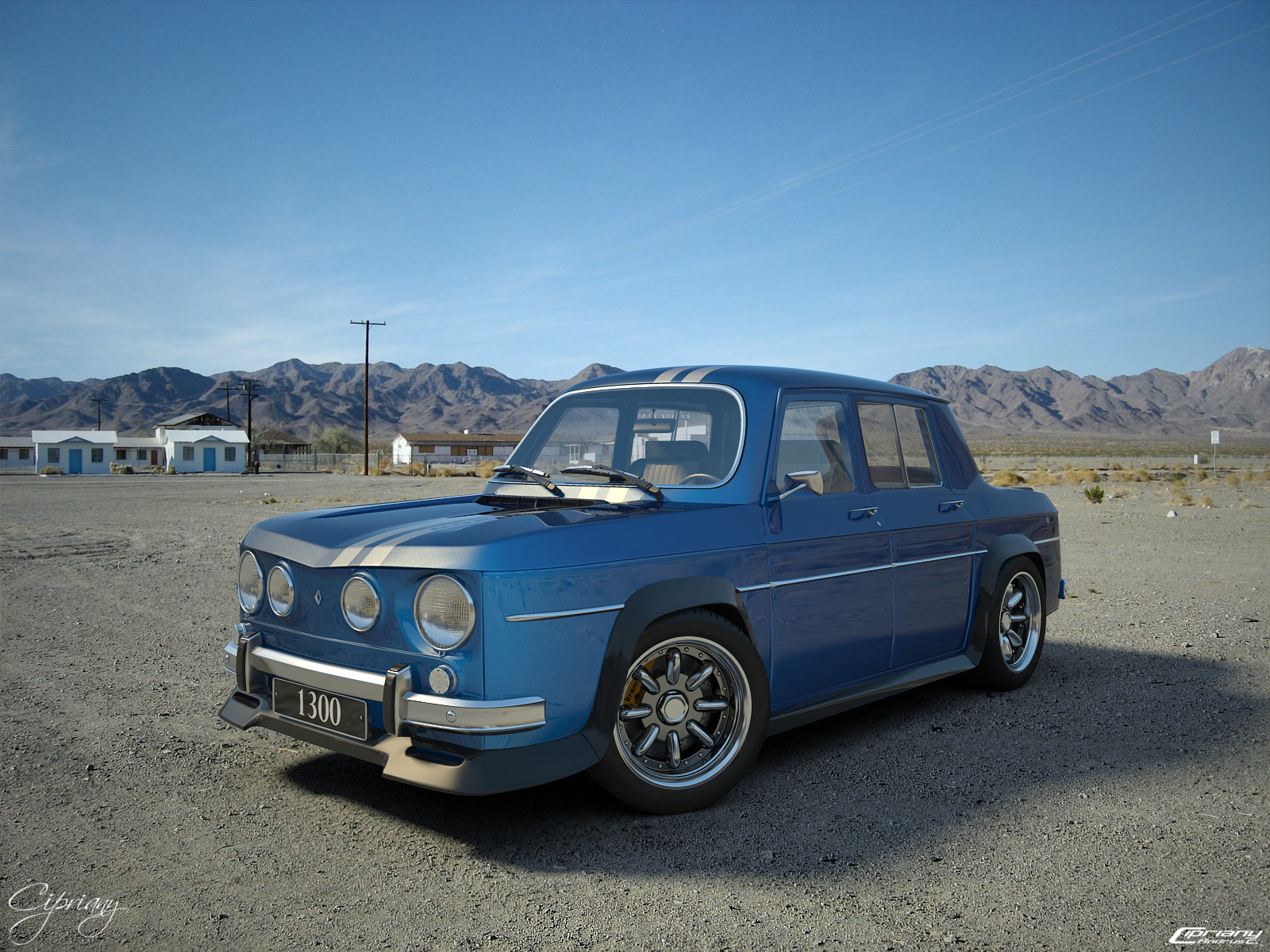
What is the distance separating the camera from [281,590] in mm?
3527

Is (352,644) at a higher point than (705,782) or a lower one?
higher

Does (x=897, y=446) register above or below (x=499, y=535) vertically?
above

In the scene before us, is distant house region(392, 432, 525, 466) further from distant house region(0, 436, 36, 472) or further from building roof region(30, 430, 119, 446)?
distant house region(0, 436, 36, 472)

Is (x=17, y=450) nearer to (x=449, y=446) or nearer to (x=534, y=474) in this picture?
(x=449, y=446)

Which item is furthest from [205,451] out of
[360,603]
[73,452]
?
[360,603]

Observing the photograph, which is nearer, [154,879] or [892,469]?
[154,879]

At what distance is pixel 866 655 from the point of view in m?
4.17

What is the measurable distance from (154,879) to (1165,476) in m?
46.5

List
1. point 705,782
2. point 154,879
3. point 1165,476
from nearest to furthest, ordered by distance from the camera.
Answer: point 154,879 → point 705,782 → point 1165,476

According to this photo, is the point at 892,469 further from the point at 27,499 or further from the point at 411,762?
the point at 27,499

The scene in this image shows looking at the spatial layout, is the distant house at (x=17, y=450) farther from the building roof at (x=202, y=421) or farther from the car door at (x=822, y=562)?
the car door at (x=822, y=562)

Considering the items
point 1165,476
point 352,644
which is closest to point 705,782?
point 352,644

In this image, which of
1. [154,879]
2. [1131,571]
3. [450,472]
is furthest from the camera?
[450,472]

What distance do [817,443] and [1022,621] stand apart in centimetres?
232
